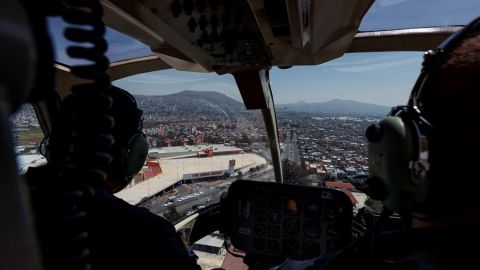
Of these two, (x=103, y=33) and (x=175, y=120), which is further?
(x=175, y=120)

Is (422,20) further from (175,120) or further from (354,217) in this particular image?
(175,120)

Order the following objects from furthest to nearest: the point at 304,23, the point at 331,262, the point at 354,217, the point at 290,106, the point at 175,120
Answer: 1. the point at 290,106
2. the point at 175,120
3. the point at 354,217
4. the point at 304,23
5. the point at 331,262

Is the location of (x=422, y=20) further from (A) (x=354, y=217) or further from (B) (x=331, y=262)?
(B) (x=331, y=262)

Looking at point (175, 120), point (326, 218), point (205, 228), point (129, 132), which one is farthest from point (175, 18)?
point (175, 120)

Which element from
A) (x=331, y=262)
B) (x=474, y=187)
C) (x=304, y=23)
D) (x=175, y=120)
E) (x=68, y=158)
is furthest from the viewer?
(x=175, y=120)

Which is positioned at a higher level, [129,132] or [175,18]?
[175,18]

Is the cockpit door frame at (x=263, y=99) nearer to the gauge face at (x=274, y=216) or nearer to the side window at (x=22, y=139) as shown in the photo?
the gauge face at (x=274, y=216)

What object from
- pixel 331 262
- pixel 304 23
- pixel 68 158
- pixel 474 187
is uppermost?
pixel 304 23
